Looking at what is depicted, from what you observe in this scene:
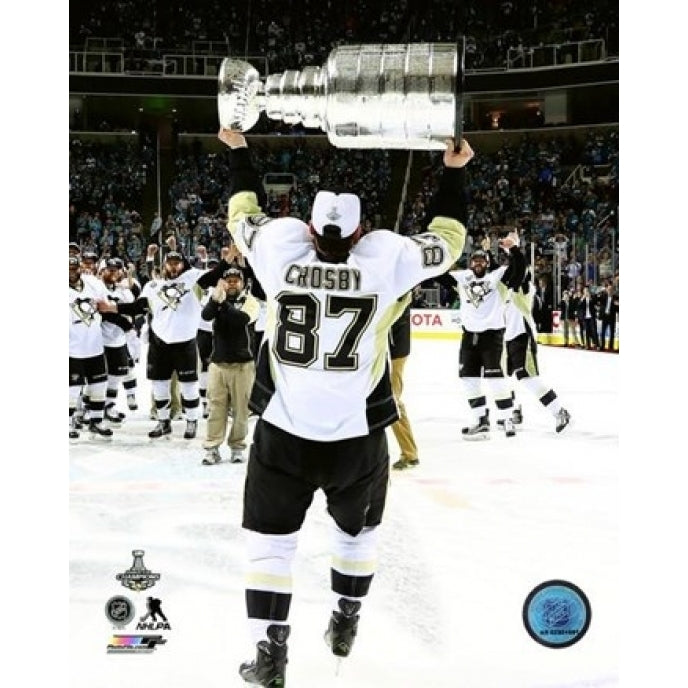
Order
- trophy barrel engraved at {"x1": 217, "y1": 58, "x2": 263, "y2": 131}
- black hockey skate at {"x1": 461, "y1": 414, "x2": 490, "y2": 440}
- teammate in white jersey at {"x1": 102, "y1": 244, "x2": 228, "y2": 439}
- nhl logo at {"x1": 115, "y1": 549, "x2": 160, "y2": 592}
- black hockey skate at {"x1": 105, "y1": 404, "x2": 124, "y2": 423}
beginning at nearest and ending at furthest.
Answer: trophy barrel engraved at {"x1": 217, "y1": 58, "x2": 263, "y2": 131}, nhl logo at {"x1": 115, "y1": 549, "x2": 160, "y2": 592}, black hockey skate at {"x1": 461, "y1": 414, "x2": 490, "y2": 440}, teammate in white jersey at {"x1": 102, "y1": 244, "x2": 228, "y2": 439}, black hockey skate at {"x1": 105, "y1": 404, "x2": 124, "y2": 423}

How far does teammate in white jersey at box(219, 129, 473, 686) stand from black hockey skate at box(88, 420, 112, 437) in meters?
2.75

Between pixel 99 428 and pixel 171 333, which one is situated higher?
pixel 171 333

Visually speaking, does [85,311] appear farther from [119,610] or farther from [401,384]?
[119,610]

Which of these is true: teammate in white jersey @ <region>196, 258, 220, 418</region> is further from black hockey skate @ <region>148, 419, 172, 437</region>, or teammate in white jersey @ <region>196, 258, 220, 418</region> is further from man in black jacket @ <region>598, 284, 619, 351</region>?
man in black jacket @ <region>598, 284, 619, 351</region>

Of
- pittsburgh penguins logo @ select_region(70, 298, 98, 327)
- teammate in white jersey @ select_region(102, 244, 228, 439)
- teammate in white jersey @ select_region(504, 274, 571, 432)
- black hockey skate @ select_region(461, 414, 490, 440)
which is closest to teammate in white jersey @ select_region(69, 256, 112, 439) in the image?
pittsburgh penguins logo @ select_region(70, 298, 98, 327)

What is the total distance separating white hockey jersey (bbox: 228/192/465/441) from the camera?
227 cm

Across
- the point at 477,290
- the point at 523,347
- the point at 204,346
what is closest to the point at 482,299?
the point at 477,290

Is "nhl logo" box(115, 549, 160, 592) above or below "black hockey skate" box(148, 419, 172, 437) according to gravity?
below

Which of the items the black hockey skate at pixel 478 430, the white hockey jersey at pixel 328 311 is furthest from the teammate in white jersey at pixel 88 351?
the white hockey jersey at pixel 328 311

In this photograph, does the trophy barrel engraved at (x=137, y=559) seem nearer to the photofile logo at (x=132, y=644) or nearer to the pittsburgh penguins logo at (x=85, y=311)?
the photofile logo at (x=132, y=644)

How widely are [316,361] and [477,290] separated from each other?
3.11m

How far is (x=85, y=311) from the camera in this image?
5234 mm

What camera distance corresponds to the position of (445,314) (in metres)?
5.66

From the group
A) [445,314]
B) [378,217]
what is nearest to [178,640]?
[378,217]
